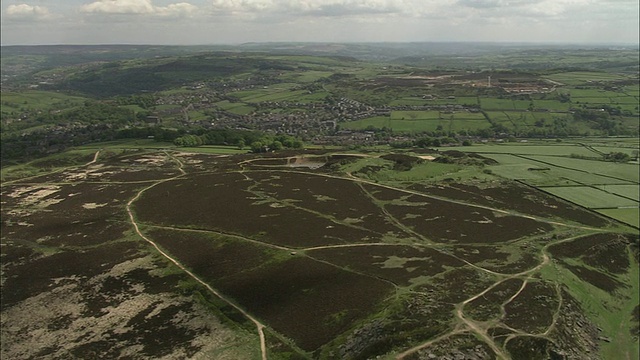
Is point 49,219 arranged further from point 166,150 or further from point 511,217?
point 511,217

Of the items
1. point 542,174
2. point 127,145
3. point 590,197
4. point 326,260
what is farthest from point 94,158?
point 590,197

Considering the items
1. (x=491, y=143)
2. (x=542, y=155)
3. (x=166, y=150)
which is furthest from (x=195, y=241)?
(x=491, y=143)

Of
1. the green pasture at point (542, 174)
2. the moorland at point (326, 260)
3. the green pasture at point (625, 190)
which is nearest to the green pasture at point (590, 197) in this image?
the moorland at point (326, 260)

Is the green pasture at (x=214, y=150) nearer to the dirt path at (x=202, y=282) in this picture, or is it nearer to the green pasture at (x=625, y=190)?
the dirt path at (x=202, y=282)

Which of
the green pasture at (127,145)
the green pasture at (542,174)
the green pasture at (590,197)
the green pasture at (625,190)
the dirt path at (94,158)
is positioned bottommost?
the dirt path at (94,158)

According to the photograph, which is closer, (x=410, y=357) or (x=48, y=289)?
(x=410, y=357)

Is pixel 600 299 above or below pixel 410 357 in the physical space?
below

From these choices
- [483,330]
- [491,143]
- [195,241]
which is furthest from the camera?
[491,143]
